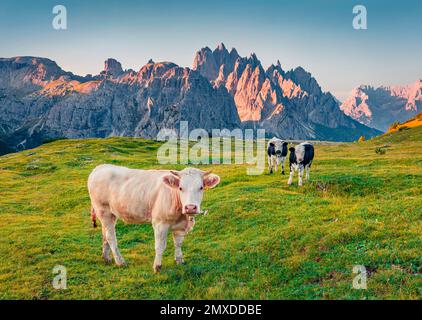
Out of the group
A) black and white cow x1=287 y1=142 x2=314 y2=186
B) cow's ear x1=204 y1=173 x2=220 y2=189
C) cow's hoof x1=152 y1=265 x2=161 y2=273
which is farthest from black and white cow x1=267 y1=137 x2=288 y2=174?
cow's hoof x1=152 y1=265 x2=161 y2=273

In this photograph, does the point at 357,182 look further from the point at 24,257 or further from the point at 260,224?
the point at 24,257

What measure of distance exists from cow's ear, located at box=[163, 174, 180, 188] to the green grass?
3129 millimetres

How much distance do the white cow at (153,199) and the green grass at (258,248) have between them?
4.44ft

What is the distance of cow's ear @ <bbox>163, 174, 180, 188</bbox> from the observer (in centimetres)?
1106

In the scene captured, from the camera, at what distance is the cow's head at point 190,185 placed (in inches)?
401

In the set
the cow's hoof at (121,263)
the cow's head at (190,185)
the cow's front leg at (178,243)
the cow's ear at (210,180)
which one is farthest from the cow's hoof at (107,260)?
the cow's ear at (210,180)

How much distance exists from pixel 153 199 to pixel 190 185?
7.39 feet

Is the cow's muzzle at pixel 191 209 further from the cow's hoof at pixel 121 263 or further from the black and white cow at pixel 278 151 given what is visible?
the black and white cow at pixel 278 151

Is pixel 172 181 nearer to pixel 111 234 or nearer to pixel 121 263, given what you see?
pixel 111 234

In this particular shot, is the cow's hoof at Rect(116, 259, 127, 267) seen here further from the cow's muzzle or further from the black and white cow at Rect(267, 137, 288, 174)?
the black and white cow at Rect(267, 137, 288, 174)

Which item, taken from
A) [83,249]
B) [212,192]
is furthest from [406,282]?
[212,192]

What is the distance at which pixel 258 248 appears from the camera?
13.4 meters

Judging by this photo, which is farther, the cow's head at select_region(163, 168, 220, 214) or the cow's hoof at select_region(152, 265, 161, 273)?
the cow's hoof at select_region(152, 265, 161, 273)

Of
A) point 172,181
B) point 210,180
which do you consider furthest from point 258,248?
point 172,181
